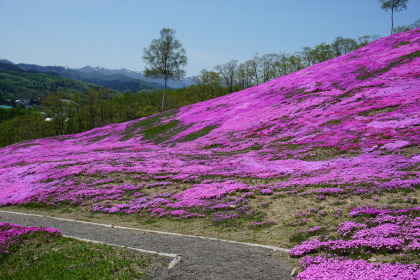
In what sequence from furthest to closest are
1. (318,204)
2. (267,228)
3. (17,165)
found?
(17,165)
(318,204)
(267,228)

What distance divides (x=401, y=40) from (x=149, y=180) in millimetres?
53667

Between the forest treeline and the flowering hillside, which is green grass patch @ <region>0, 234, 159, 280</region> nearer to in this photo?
the flowering hillside

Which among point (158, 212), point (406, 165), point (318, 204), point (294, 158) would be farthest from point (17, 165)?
point (406, 165)

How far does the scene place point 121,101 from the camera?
119750mm

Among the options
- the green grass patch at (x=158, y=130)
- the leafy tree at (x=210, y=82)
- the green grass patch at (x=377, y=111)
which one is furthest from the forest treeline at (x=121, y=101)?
the green grass patch at (x=377, y=111)

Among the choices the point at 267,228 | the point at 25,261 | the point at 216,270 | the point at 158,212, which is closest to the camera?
the point at 216,270

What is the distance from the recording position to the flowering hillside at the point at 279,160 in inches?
662

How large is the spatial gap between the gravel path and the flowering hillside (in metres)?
1.30

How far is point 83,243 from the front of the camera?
1258cm

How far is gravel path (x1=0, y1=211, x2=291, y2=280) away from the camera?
30.2ft

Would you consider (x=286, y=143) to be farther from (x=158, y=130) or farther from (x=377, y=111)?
(x=158, y=130)

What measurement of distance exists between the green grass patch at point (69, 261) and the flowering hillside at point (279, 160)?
5.56 m

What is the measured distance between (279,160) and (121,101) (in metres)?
107

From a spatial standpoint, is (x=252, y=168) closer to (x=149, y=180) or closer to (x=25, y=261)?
(x=149, y=180)
